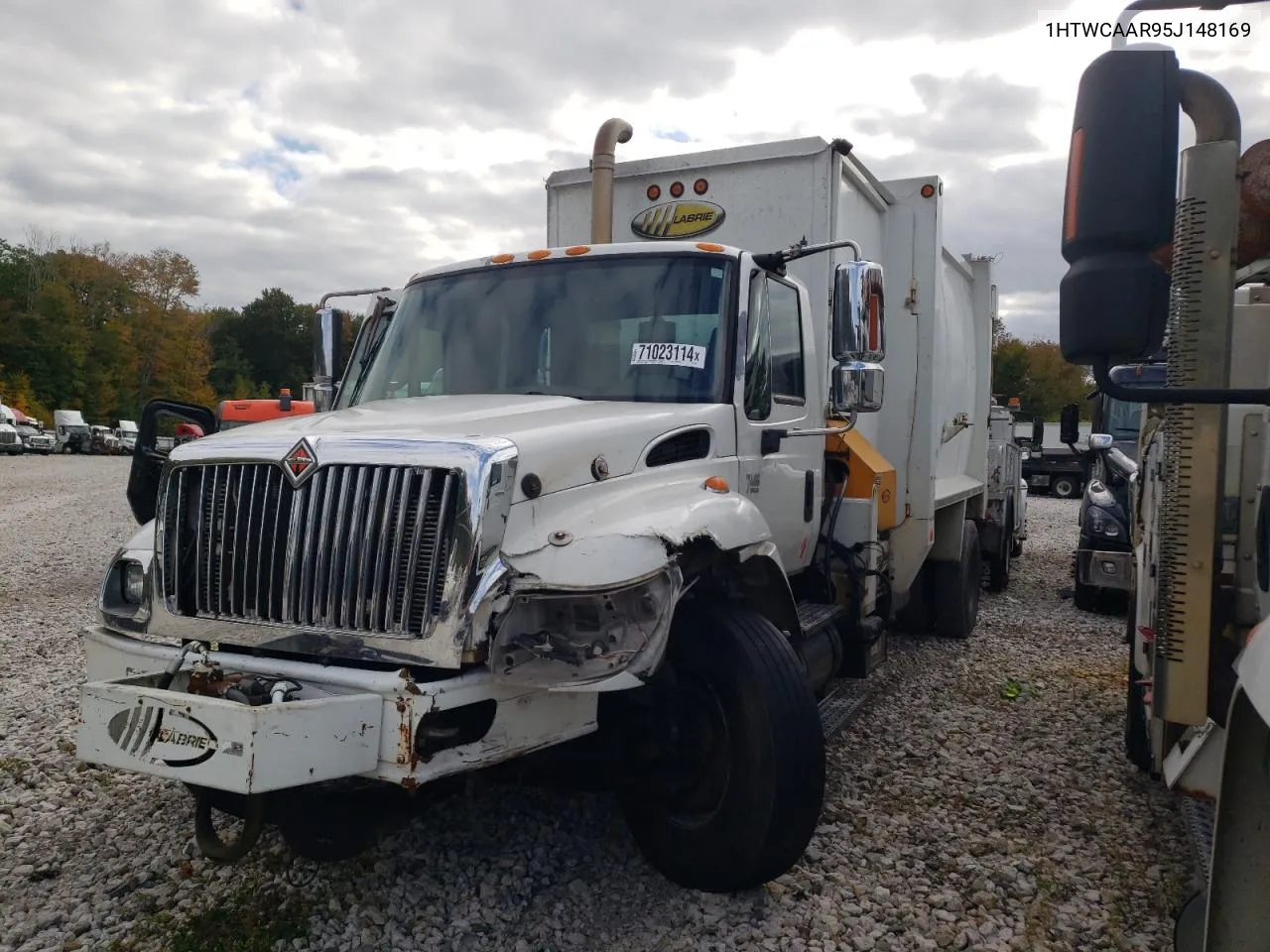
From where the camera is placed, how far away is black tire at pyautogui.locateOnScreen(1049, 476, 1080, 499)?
28094mm

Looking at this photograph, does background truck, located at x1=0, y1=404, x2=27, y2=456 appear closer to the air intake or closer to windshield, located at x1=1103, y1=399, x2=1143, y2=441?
windshield, located at x1=1103, y1=399, x2=1143, y2=441

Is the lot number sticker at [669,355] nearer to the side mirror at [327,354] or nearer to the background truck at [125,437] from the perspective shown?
the side mirror at [327,354]

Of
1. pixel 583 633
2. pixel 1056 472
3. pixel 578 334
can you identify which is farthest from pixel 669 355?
pixel 1056 472

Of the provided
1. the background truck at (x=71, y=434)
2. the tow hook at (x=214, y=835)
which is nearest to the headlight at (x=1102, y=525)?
the tow hook at (x=214, y=835)

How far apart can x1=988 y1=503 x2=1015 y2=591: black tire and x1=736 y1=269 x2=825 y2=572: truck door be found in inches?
236

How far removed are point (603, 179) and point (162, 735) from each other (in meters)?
4.21

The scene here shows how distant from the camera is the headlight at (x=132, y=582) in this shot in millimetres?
3715

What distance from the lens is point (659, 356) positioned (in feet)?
14.0

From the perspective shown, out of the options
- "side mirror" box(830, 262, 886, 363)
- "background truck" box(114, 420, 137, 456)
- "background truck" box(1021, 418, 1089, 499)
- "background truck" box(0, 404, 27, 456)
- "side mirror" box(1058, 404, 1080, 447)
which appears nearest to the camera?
"side mirror" box(830, 262, 886, 363)

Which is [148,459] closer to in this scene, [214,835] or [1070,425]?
[214,835]

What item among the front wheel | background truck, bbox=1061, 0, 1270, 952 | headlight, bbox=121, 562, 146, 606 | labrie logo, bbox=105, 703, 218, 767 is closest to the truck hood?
headlight, bbox=121, 562, 146, 606

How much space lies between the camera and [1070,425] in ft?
26.5

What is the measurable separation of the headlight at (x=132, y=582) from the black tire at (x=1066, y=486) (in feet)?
92.1

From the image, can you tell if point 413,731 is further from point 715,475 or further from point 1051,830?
point 1051,830
